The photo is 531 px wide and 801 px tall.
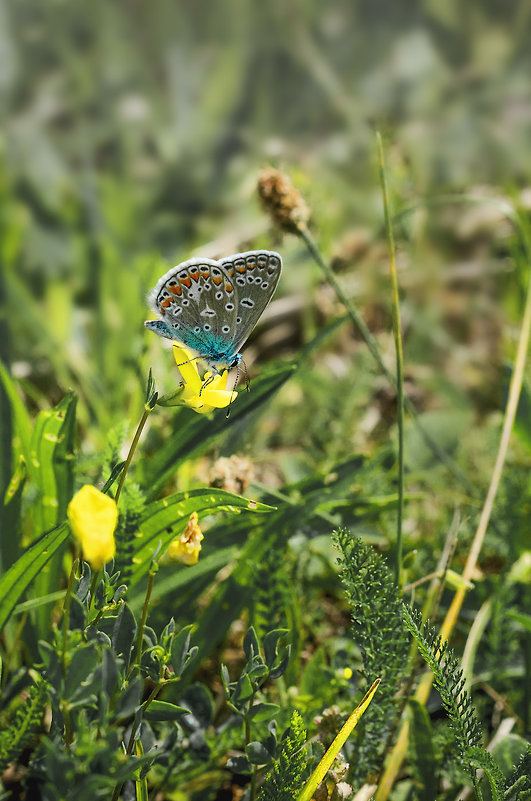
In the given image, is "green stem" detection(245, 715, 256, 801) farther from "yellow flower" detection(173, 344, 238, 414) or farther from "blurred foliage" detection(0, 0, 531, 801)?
"yellow flower" detection(173, 344, 238, 414)

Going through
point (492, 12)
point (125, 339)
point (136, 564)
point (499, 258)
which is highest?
point (492, 12)

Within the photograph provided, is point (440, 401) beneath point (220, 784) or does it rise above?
above

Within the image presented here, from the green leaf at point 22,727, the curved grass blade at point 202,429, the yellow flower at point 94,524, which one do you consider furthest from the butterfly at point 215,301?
the green leaf at point 22,727

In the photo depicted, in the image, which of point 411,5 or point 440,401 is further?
point 411,5

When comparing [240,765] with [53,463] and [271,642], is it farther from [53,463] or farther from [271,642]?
[53,463]

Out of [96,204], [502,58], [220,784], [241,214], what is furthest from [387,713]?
[502,58]

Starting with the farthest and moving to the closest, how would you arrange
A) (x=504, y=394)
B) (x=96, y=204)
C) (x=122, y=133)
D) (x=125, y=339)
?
1. (x=122, y=133)
2. (x=96, y=204)
3. (x=125, y=339)
4. (x=504, y=394)

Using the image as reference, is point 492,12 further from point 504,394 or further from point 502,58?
point 504,394

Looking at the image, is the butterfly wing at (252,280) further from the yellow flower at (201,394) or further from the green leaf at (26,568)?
the green leaf at (26,568)
